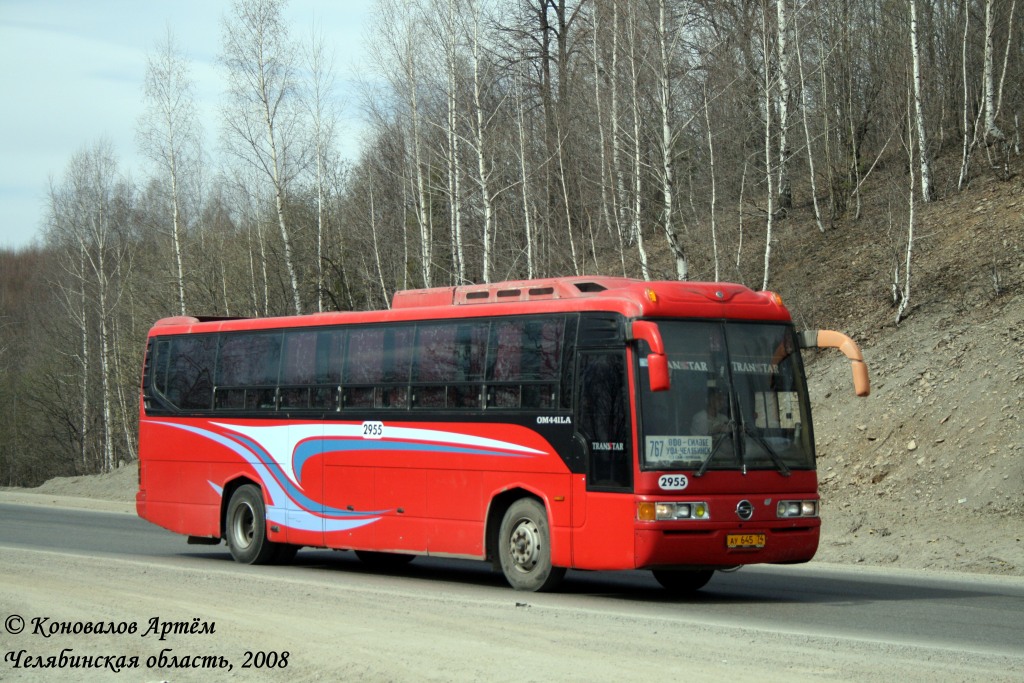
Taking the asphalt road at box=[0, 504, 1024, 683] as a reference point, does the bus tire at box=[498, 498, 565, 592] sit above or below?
above

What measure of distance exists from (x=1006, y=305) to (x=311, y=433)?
14082mm

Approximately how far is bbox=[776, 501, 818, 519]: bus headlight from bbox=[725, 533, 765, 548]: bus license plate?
0.39 meters

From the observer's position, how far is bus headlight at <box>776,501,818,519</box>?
13555 millimetres

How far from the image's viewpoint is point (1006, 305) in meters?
24.2

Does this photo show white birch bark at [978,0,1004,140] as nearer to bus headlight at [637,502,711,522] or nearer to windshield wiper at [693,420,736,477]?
windshield wiper at [693,420,736,477]

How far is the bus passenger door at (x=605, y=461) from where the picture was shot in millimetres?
13188

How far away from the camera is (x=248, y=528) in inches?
731

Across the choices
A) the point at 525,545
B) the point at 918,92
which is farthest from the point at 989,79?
the point at 525,545

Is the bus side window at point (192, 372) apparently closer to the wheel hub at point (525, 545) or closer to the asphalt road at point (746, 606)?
the asphalt road at point (746, 606)

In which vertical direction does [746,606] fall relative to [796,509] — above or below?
below

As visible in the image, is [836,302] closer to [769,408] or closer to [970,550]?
[970,550]

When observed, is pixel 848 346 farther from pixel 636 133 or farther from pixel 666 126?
pixel 636 133

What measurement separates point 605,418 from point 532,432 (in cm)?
110

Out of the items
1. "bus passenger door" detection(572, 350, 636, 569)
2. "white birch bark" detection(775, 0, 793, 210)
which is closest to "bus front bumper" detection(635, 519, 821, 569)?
"bus passenger door" detection(572, 350, 636, 569)
